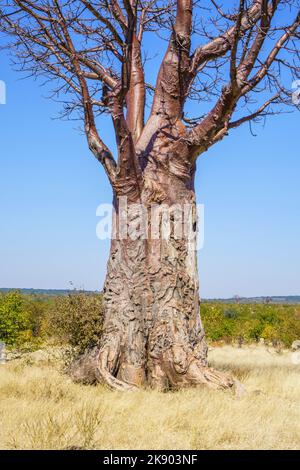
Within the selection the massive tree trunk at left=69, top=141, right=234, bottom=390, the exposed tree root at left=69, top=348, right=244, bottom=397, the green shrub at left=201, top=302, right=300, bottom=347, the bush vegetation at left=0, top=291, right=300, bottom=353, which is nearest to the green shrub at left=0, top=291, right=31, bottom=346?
the bush vegetation at left=0, top=291, right=300, bottom=353

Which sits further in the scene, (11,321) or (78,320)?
(11,321)

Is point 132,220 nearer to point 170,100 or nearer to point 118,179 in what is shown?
point 118,179

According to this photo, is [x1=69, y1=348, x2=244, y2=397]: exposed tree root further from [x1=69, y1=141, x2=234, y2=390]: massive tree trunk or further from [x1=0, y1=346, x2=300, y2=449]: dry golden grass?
[x1=0, y1=346, x2=300, y2=449]: dry golden grass

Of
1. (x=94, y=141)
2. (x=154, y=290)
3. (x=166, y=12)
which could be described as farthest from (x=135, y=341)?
(x=166, y=12)

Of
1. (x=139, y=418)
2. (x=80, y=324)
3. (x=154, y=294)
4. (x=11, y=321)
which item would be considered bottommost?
(x=139, y=418)

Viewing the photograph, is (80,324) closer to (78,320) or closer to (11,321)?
(78,320)

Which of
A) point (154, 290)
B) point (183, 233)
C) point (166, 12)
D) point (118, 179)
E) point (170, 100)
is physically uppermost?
point (166, 12)

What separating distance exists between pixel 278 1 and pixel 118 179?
286 cm

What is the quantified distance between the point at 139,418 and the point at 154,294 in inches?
84.0

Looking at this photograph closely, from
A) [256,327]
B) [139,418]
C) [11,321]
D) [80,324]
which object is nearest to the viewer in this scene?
[139,418]

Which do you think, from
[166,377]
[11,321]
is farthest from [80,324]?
[11,321]

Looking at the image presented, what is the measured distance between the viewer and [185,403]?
505 centimetres

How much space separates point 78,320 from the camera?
6934 millimetres

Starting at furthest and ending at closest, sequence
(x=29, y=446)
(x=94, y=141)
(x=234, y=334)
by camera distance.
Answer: (x=234, y=334), (x=94, y=141), (x=29, y=446)
